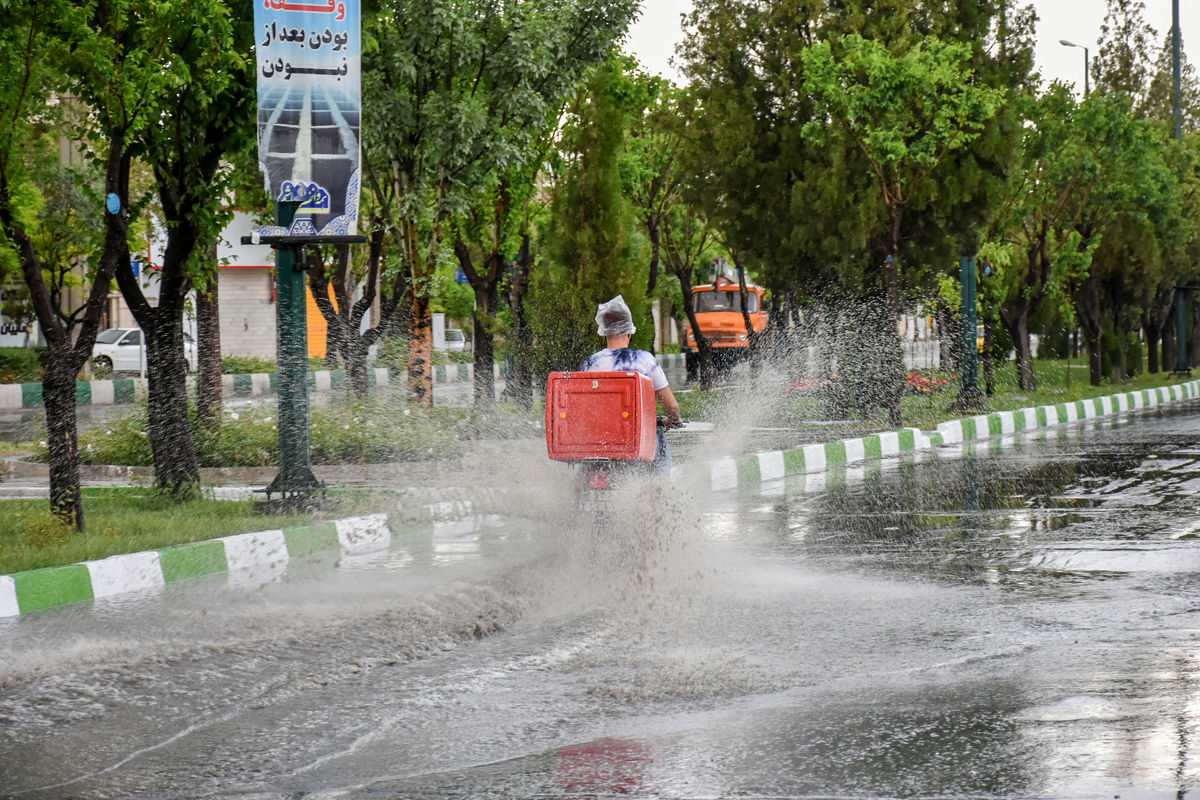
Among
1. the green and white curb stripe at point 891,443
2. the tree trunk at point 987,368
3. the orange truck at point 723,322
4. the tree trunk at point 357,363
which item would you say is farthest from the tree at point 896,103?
the orange truck at point 723,322

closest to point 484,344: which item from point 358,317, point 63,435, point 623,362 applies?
point 358,317

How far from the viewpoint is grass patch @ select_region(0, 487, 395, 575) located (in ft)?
32.6

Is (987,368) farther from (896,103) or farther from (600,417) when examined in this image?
(600,417)

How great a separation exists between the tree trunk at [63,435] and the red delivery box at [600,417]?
372cm

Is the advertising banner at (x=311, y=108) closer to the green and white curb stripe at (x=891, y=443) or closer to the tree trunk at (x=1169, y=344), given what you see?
the green and white curb stripe at (x=891, y=443)

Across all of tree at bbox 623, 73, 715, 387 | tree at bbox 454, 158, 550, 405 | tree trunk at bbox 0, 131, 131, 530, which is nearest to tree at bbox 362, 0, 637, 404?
tree at bbox 454, 158, 550, 405

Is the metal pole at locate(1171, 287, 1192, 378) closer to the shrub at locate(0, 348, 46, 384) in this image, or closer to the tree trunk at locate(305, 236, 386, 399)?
the shrub at locate(0, 348, 46, 384)

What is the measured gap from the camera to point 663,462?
9.66m

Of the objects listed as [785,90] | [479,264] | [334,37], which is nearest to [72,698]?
[334,37]

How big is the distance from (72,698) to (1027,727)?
3.71 m

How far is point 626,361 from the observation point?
9.59 meters

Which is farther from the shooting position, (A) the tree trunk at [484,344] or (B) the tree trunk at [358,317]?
(A) the tree trunk at [484,344]

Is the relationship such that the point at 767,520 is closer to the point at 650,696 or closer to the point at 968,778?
the point at 650,696

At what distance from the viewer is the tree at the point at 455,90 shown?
19.3m
